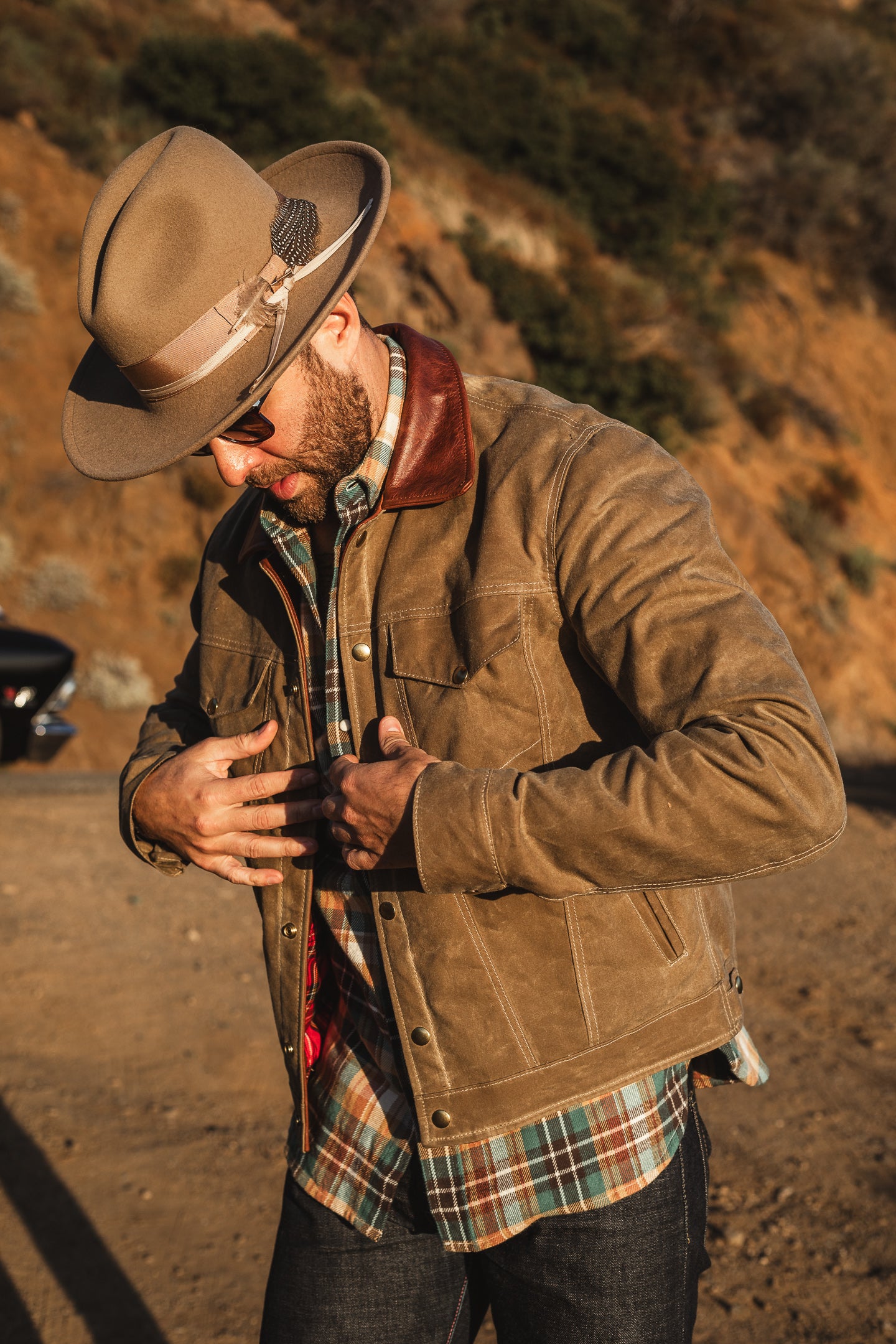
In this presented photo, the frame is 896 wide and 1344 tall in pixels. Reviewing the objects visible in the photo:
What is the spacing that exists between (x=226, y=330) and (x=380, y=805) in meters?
0.73

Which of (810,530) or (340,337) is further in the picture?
(810,530)

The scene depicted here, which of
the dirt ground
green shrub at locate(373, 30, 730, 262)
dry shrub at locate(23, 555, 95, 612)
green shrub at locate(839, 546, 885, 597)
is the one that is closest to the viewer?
the dirt ground

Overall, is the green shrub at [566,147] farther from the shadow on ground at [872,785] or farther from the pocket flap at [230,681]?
the pocket flap at [230,681]

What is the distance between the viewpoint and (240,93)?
17609mm

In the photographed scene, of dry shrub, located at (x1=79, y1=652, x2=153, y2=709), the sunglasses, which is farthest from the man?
dry shrub, located at (x1=79, y1=652, x2=153, y2=709)

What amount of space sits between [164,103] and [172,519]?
8571mm

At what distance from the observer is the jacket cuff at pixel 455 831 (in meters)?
1.35

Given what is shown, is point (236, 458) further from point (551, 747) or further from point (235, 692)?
point (551, 747)

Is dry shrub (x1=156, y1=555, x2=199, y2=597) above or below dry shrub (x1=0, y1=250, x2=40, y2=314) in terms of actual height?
below

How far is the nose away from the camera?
5.31ft

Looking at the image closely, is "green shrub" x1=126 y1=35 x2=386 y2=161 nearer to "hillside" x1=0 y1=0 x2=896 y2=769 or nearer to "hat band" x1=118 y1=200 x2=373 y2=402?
"hillside" x1=0 y1=0 x2=896 y2=769

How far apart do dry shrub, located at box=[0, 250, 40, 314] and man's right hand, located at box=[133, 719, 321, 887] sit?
46.6 ft

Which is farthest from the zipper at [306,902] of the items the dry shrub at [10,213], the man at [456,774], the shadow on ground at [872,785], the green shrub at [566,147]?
the green shrub at [566,147]

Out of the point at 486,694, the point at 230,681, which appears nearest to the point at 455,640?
the point at 486,694
